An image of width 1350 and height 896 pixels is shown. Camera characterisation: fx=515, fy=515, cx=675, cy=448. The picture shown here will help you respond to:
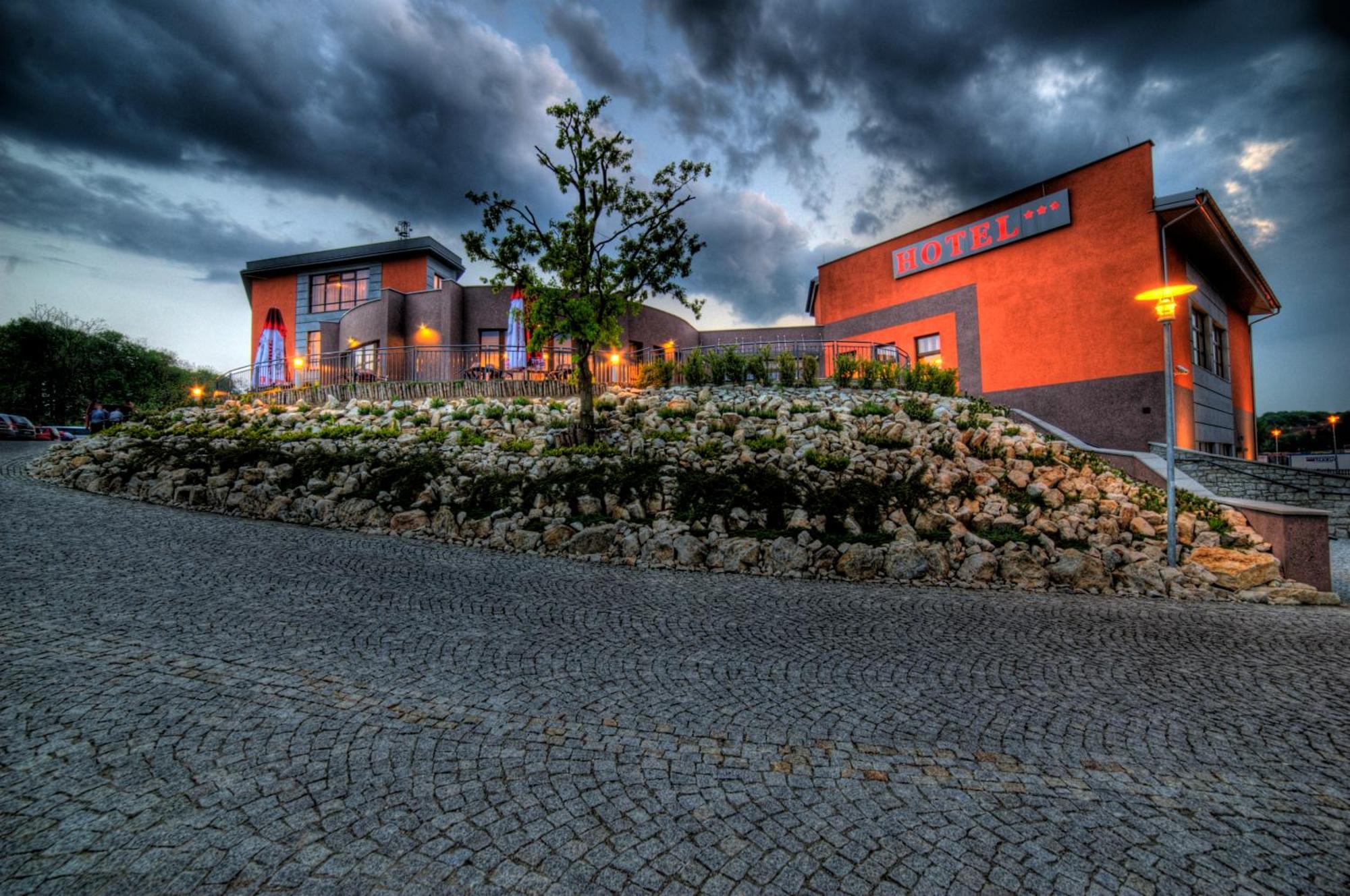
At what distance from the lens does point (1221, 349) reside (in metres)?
19.5

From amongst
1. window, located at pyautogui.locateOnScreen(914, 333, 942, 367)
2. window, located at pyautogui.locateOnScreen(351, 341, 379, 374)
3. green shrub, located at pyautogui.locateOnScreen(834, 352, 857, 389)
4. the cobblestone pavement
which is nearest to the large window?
window, located at pyautogui.locateOnScreen(914, 333, 942, 367)

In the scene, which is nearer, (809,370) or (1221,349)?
(809,370)

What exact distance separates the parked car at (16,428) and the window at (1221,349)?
157 feet

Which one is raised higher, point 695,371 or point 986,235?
point 986,235

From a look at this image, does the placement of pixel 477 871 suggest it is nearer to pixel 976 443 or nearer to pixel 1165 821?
pixel 1165 821

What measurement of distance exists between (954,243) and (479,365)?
18368 millimetres

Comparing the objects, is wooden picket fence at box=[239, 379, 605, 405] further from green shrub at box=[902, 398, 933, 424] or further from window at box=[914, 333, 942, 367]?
window at box=[914, 333, 942, 367]

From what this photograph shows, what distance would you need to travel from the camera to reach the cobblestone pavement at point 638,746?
2.39 meters

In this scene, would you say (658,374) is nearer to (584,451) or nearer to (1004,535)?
(584,451)

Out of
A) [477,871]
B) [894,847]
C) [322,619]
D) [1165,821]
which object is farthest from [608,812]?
[322,619]

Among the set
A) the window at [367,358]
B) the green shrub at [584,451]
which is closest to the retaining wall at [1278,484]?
the green shrub at [584,451]

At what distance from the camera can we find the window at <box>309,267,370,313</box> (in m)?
27.6

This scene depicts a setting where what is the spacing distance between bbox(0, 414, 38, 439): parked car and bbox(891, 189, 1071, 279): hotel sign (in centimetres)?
3725

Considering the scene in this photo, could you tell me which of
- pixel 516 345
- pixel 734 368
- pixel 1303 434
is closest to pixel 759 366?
pixel 734 368
